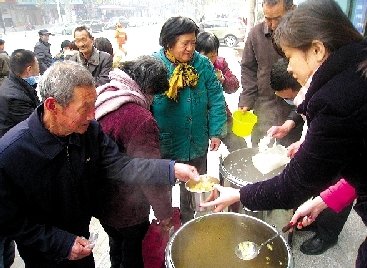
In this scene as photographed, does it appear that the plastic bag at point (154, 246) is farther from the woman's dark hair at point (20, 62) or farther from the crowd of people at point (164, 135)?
the woman's dark hair at point (20, 62)

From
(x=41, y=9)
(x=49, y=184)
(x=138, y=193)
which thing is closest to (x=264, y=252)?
(x=138, y=193)

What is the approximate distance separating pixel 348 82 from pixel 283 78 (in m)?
1.79

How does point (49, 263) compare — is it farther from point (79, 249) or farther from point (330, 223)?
point (330, 223)

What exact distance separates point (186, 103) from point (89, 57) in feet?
8.41

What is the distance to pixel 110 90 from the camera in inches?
92.2

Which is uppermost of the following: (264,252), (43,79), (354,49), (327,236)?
(354,49)

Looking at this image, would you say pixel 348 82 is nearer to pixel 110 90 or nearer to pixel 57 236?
pixel 110 90

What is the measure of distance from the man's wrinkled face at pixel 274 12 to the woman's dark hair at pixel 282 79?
0.68 metres

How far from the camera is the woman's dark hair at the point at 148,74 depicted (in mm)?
2365

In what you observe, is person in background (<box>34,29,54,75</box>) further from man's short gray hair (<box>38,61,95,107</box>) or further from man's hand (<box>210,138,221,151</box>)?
man's short gray hair (<box>38,61,95,107</box>)

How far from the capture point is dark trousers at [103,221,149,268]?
2.60m

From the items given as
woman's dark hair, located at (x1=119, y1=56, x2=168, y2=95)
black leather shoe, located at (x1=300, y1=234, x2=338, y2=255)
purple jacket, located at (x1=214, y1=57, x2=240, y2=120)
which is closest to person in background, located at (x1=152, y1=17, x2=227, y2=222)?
woman's dark hair, located at (x1=119, y1=56, x2=168, y2=95)

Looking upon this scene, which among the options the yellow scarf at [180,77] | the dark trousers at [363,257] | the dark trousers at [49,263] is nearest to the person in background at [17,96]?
the yellow scarf at [180,77]

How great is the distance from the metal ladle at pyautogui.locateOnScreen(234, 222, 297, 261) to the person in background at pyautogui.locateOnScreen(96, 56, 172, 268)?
663 millimetres
